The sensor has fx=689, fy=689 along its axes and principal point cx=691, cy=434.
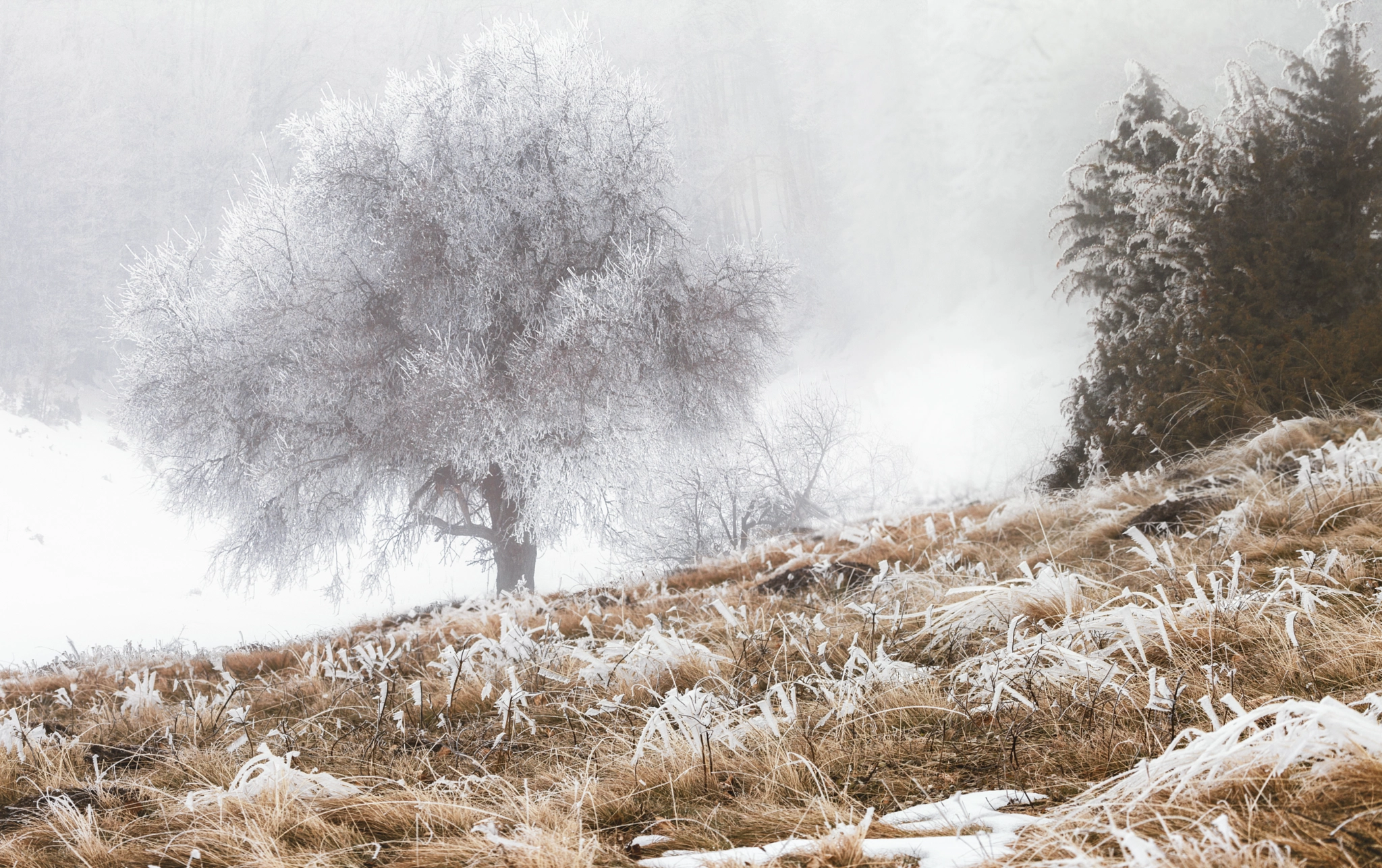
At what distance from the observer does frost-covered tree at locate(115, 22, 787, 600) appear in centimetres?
755

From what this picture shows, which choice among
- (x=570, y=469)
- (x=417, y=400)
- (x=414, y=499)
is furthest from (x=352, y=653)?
(x=414, y=499)

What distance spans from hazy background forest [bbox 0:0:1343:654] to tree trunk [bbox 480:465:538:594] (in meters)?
4.54

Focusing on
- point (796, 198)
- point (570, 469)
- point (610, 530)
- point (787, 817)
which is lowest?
point (787, 817)

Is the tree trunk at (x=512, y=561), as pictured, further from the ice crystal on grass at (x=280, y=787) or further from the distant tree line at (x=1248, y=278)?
the ice crystal on grass at (x=280, y=787)

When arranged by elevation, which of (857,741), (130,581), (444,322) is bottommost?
(857,741)

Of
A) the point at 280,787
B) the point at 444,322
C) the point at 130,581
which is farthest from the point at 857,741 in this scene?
the point at 130,581

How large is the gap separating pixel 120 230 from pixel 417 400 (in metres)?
26.7

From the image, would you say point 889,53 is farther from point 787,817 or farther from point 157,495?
point 787,817

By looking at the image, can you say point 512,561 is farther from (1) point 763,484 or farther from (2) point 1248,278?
(2) point 1248,278

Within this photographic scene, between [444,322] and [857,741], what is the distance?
786cm

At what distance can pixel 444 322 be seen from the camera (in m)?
8.13

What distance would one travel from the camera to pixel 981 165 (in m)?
15.9

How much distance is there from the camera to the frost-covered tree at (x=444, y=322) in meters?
7.55

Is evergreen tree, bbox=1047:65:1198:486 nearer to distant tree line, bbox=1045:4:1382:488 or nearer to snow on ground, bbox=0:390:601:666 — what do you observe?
distant tree line, bbox=1045:4:1382:488
